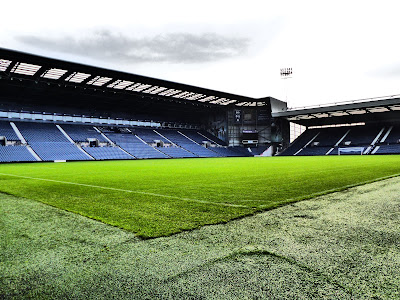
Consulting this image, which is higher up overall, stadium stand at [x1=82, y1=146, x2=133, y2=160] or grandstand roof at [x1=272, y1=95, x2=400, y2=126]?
grandstand roof at [x1=272, y1=95, x2=400, y2=126]

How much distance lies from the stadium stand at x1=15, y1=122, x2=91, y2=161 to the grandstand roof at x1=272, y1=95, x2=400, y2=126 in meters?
41.1

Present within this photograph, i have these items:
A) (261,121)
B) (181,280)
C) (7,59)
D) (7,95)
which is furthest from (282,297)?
(261,121)

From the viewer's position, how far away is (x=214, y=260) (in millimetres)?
2625

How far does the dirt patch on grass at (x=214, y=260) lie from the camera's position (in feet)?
6.84

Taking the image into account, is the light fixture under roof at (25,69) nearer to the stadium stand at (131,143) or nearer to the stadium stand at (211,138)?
the stadium stand at (131,143)

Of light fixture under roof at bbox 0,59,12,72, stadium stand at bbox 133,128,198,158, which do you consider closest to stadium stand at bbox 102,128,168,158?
stadium stand at bbox 133,128,198,158

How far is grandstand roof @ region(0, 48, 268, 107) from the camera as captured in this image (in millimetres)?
30031

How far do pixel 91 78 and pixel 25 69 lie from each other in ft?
25.1

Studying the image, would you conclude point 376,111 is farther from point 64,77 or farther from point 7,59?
point 7,59

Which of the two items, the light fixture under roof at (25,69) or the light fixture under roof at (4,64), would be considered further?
the light fixture under roof at (25,69)

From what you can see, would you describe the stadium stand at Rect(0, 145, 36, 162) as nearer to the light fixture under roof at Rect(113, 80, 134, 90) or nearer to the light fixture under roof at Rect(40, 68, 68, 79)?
the light fixture under roof at Rect(40, 68, 68, 79)

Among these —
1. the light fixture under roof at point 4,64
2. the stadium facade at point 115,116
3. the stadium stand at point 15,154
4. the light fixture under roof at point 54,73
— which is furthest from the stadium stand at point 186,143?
the light fixture under roof at point 4,64

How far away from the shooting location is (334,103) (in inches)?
2008

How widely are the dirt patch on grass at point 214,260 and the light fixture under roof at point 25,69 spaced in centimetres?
3365
